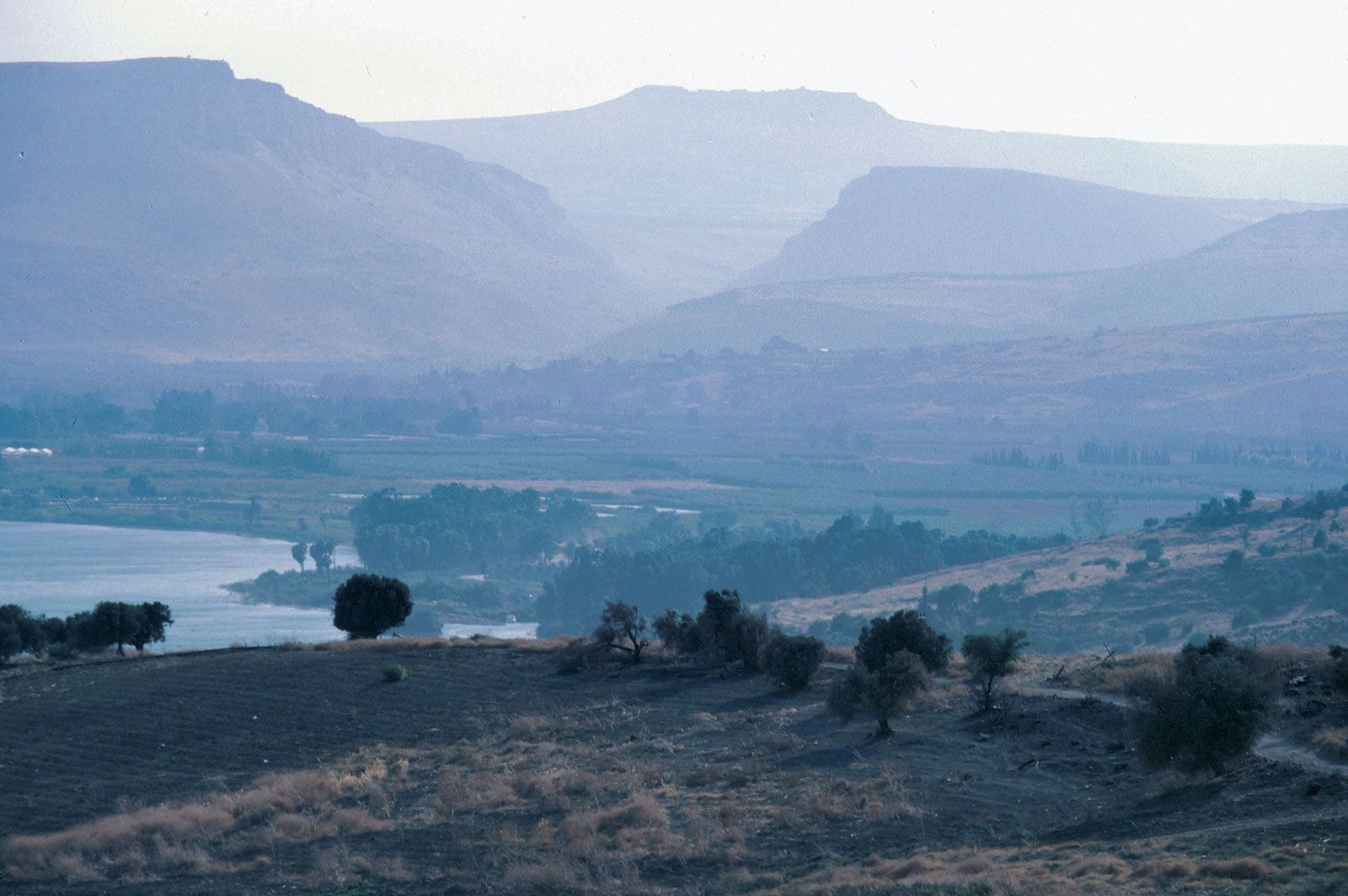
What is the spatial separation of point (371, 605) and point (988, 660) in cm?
2172

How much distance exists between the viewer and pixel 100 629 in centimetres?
4900

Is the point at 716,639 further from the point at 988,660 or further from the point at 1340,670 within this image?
the point at 1340,670

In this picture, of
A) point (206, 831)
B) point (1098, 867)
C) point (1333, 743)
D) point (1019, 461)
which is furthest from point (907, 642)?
point (1019, 461)

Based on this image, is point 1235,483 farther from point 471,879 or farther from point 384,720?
point 471,879

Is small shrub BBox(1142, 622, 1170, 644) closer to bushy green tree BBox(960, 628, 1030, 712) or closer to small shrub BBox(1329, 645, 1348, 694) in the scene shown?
bushy green tree BBox(960, 628, 1030, 712)

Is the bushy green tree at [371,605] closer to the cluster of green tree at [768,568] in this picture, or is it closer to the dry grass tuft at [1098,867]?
the dry grass tuft at [1098,867]

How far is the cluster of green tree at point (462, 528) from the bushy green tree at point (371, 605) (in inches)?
2995

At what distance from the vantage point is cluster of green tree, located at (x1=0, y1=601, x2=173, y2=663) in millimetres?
48562

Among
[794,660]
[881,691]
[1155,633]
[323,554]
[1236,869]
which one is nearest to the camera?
[1236,869]

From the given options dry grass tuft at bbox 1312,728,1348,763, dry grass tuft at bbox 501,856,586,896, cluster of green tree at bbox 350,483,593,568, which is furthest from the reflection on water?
dry grass tuft at bbox 501,856,586,896

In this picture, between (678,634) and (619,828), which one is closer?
(619,828)

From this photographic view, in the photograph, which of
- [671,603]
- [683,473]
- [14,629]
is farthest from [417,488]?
[14,629]

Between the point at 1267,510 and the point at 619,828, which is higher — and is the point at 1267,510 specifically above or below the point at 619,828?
above

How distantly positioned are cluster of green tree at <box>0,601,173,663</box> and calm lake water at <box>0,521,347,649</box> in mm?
22868
